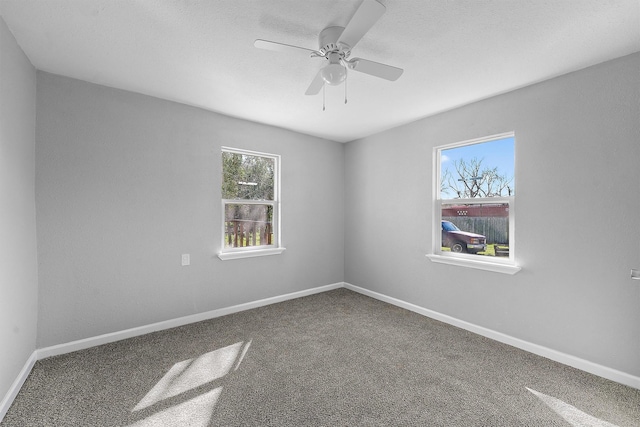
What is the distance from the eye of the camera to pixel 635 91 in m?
2.03

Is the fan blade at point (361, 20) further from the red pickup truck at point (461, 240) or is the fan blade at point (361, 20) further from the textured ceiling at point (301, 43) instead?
the red pickup truck at point (461, 240)

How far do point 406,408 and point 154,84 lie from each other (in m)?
3.28

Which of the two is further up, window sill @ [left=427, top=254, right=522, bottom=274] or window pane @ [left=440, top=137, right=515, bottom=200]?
window pane @ [left=440, top=137, right=515, bottom=200]

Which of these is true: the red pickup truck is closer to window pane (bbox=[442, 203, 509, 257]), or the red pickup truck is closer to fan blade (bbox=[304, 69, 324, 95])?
window pane (bbox=[442, 203, 509, 257])

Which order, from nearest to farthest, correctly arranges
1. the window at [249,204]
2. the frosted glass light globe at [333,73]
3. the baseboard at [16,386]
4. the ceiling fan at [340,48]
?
the ceiling fan at [340,48], the baseboard at [16,386], the frosted glass light globe at [333,73], the window at [249,204]

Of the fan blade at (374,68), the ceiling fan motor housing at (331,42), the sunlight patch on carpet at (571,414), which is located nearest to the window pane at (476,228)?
the sunlight patch on carpet at (571,414)

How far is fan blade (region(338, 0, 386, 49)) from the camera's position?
1.40 m

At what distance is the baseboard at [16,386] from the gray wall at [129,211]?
0.66ft

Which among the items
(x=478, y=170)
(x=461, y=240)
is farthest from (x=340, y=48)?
(x=461, y=240)

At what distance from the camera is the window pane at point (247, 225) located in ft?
11.5

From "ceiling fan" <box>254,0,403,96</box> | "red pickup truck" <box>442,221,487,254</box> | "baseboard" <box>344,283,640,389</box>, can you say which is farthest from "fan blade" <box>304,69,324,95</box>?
"baseboard" <box>344,283,640,389</box>

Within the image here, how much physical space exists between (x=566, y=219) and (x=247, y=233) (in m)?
3.27

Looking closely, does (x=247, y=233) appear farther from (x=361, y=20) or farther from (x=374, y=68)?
(x=361, y=20)

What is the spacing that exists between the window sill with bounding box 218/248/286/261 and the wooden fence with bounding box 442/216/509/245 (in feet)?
7.33
